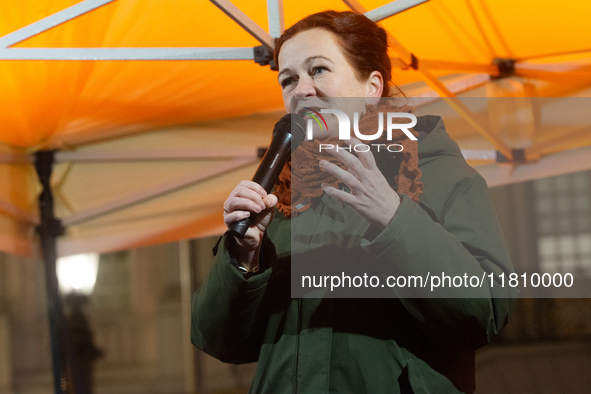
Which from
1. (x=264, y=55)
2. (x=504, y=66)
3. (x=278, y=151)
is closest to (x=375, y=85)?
(x=278, y=151)

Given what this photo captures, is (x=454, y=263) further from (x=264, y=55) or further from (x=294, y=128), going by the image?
(x=264, y=55)

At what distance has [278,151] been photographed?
920 millimetres

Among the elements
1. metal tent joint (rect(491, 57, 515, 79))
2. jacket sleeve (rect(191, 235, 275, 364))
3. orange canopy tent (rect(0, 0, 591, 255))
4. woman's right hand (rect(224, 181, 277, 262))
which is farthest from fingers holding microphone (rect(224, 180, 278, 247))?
metal tent joint (rect(491, 57, 515, 79))

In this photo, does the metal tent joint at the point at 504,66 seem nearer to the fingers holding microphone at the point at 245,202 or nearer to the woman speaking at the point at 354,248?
the woman speaking at the point at 354,248

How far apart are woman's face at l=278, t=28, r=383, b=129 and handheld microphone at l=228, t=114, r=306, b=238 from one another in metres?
0.05

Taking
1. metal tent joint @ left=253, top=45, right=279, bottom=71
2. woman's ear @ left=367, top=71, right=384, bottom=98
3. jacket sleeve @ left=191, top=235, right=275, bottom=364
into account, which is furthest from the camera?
metal tent joint @ left=253, top=45, right=279, bottom=71

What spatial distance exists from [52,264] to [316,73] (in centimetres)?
304

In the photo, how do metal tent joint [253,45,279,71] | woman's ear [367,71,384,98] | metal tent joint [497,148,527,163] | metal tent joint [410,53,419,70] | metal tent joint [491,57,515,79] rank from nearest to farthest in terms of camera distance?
woman's ear [367,71,384,98]
metal tent joint [253,45,279,71]
metal tent joint [410,53,419,70]
metal tent joint [491,57,515,79]
metal tent joint [497,148,527,163]

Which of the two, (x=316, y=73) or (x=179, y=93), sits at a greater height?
(x=179, y=93)

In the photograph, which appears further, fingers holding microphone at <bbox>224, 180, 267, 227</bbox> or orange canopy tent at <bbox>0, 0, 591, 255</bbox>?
orange canopy tent at <bbox>0, 0, 591, 255</bbox>

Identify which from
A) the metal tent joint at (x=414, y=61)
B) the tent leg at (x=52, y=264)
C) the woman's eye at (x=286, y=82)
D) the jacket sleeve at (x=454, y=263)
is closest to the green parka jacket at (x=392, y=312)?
the jacket sleeve at (x=454, y=263)

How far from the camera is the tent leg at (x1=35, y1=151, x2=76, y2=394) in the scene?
10.2 ft

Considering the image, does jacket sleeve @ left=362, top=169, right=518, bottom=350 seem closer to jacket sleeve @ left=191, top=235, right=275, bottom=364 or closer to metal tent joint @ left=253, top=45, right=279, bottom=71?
jacket sleeve @ left=191, top=235, right=275, bottom=364

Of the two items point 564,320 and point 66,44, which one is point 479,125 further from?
point 564,320
